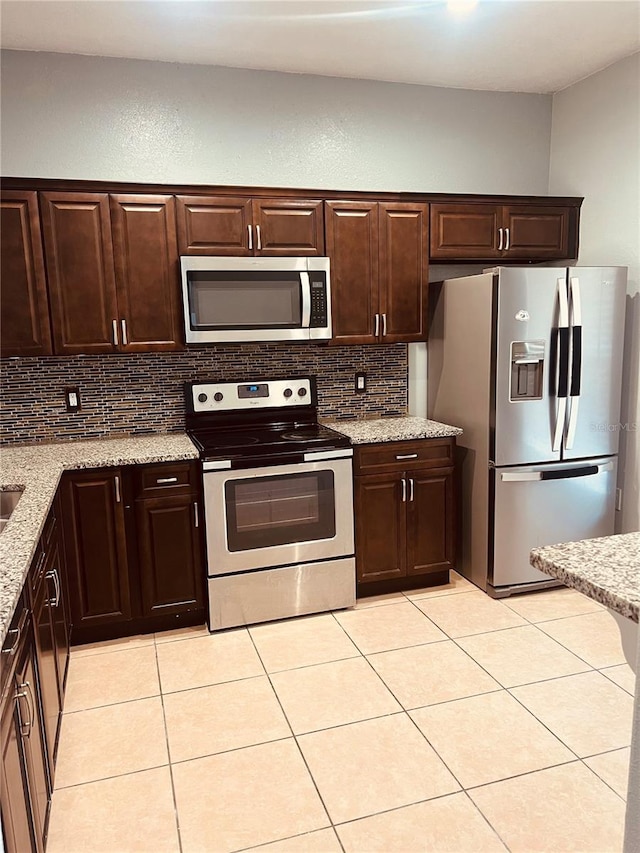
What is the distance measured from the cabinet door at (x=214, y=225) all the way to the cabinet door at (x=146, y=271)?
0.06 m

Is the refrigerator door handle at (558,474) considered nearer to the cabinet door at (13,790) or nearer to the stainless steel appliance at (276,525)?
the stainless steel appliance at (276,525)

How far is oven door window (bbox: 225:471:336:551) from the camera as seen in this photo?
3.12 meters

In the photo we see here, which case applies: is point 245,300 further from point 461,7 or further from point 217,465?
point 461,7

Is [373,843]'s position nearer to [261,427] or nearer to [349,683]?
[349,683]

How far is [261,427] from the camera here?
11.9ft

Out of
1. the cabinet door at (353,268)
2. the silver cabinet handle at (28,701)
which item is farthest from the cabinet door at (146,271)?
the silver cabinet handle at (28,701)

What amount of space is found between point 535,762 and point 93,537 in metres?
2.05

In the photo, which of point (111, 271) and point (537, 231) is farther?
point (537, 231)

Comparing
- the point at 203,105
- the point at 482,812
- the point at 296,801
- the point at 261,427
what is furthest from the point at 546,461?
the point at 203,105

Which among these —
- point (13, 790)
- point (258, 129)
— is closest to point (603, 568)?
point (13, 790)

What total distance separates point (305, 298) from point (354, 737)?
204 centimetres

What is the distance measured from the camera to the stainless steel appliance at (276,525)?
3088 mm

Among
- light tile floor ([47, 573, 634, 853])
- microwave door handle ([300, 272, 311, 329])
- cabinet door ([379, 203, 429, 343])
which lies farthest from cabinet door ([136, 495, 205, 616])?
cabinet door ([379, 203, 429, 343])

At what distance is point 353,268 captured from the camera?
11.2ft
